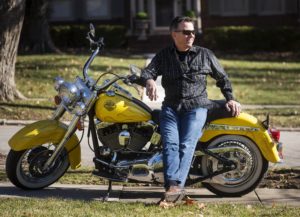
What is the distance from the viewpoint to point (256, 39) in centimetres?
2506

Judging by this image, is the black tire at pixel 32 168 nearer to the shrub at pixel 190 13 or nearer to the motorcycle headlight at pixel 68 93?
the motorcycle headlight at pixel 68 93

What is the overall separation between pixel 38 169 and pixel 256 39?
19089 millimetres

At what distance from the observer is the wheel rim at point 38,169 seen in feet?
22.4

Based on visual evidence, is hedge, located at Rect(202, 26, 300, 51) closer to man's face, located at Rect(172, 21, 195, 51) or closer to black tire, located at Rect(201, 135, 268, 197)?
black tire, located at Rect(201, 135, 268, 197)

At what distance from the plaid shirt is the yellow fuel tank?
25 cm

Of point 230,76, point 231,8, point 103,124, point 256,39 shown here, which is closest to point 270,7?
point 231,8

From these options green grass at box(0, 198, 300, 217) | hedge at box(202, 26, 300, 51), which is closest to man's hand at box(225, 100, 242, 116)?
green grass at box(0, 198, 300, 217)

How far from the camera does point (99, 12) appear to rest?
29625 mm

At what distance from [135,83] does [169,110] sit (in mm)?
422

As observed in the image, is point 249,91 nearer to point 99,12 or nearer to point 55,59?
point 55,59

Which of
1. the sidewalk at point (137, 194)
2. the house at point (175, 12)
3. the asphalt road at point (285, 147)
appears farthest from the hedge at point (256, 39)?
the sidewalk at point (137, 194)

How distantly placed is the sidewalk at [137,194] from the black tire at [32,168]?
89 millimetres

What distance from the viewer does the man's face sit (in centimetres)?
647

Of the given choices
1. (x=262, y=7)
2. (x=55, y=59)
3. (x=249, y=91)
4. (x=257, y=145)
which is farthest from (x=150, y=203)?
(x=262, y=7)
